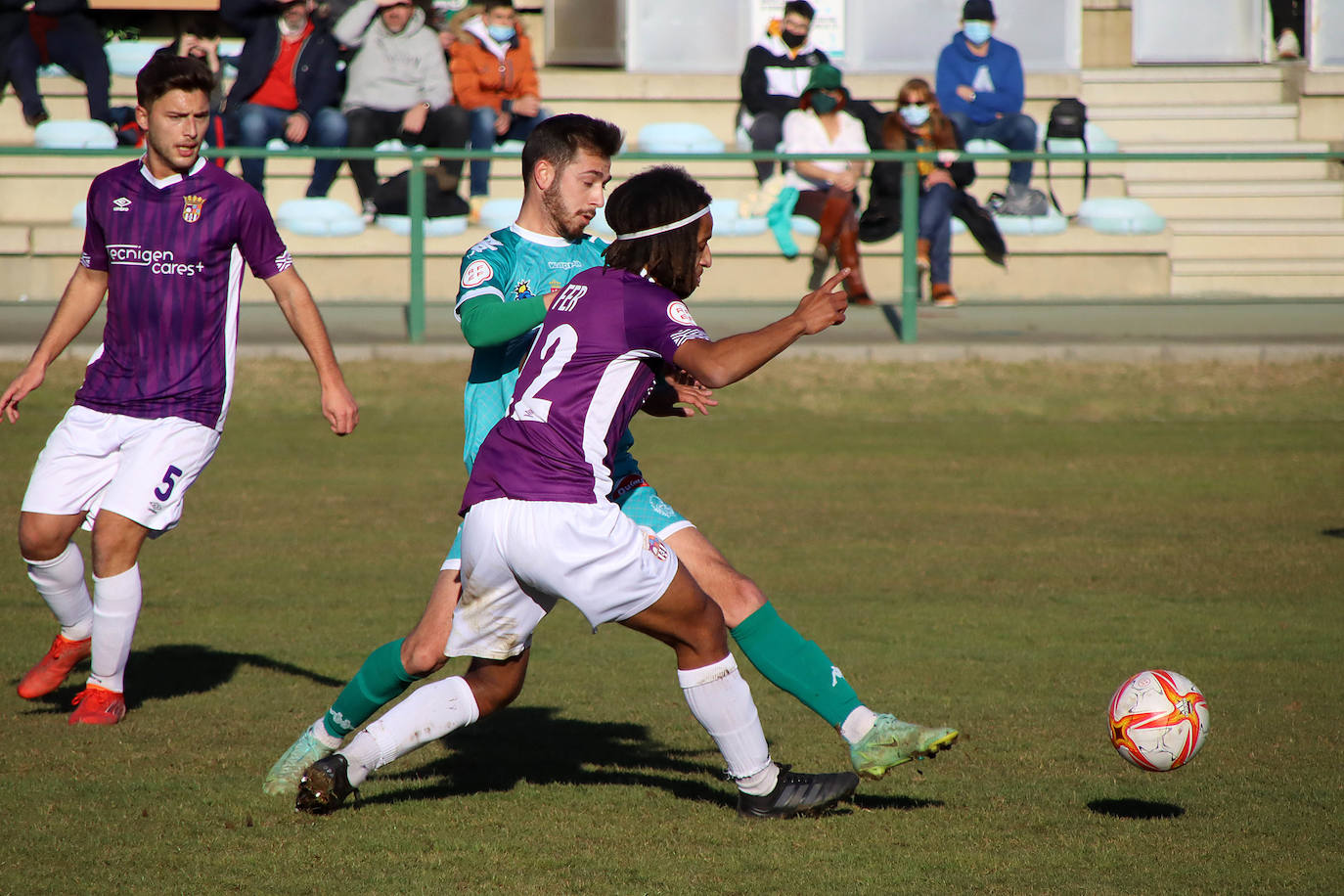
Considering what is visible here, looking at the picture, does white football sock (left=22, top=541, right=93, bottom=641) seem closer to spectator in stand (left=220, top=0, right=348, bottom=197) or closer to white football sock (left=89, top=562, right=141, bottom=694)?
white football sock (left=89, top=562, right=141, bottom=694)

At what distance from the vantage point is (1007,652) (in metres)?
6.80

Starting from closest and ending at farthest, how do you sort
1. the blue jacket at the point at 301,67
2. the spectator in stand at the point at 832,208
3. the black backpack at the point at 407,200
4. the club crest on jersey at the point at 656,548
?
the club crest on jersey at the point at 656,548, the black backpack at the point at 407,200, the spectator in stand at the point at 832,208, the blue jacket at the point at 301,67

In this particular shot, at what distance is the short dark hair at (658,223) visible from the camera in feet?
14.1

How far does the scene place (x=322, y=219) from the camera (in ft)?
46.1

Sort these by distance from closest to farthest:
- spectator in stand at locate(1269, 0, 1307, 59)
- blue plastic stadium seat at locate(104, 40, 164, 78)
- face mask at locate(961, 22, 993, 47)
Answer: face mask at locate(961, 22, 993, 47), blue plastic stadium seat at locate(104, 40, 164, 78), spectator in stand at locate(1269, 0, 1307, 59)

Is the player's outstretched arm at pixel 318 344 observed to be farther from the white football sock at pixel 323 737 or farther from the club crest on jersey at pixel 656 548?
the club crest on jersey at pixel 656 548

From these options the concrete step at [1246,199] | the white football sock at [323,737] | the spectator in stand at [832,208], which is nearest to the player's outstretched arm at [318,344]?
the white football sock at [323,737]

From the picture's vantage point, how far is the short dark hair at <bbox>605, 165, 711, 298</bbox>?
14.1 feet

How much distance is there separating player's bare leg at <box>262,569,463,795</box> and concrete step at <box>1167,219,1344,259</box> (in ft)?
39.1

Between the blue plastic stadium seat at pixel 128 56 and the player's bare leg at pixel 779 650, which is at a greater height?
the blue plastic stadium seat at pixel 128 56

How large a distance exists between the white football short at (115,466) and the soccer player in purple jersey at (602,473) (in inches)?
58.4

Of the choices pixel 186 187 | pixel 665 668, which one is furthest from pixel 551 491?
pixel 665 668

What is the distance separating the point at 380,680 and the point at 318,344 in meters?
1.40

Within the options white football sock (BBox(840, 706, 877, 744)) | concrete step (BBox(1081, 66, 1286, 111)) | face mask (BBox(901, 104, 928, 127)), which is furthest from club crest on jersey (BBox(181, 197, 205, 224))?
concrete step (BBox(1081, 66, 1286, 111))
